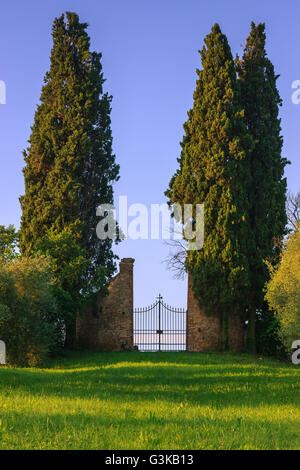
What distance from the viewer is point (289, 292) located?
22.7 m

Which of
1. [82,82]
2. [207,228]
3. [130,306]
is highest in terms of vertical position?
[82,82]

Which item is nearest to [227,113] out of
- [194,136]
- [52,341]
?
[194,136]

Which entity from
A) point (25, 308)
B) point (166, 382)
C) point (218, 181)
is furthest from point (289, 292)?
point (25, 308)

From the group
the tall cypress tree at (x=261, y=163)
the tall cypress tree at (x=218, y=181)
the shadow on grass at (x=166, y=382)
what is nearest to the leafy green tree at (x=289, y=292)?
the shadow on grass at (x=166, y=382)

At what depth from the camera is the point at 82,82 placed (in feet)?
98.7

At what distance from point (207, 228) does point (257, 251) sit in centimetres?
276

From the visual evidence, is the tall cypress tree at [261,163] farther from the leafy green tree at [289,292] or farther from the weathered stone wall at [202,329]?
the leafy green tree at [289,292]

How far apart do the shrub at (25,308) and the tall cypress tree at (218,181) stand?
766 centimetres

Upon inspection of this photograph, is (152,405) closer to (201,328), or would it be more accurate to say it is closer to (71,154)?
(201,328)

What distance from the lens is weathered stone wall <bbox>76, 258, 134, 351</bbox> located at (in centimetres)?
2808

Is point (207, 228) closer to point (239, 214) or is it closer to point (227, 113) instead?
point (239, 214)

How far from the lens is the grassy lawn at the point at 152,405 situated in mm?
8945

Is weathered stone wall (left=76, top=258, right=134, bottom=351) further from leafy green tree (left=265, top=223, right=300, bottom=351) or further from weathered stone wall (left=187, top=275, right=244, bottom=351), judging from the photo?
leafy green tree (left=265, top=223, right=300, bottom=351)

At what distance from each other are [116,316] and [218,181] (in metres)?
8.52
